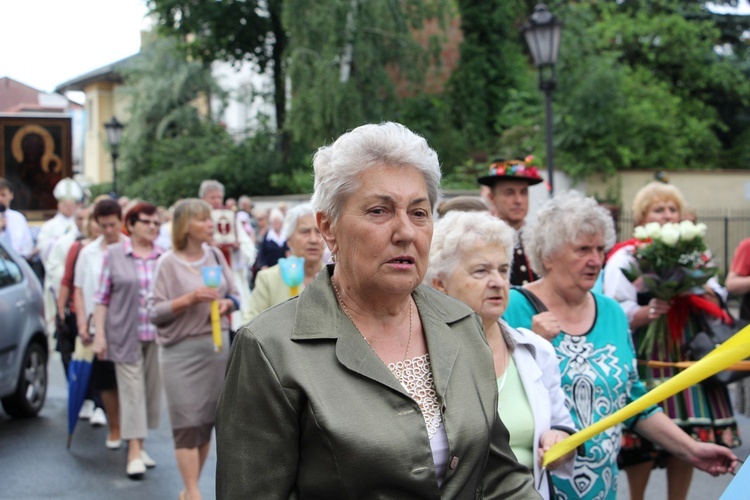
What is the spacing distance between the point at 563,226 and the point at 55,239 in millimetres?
10887

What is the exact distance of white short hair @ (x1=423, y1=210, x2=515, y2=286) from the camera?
151 inches

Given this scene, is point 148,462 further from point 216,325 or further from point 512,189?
point 512,189

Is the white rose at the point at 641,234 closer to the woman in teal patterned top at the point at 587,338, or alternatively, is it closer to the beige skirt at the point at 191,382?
the woman in teal patterned top at the point at 587,338

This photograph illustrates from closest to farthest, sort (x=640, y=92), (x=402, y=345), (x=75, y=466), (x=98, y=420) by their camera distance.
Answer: (x=402, y=345) < (x=75, y=466) < (x=98, y=420) < (x=640, y=92)

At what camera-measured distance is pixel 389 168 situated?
2.56 meters

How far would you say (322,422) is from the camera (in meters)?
2.31

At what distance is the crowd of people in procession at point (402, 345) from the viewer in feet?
7.78

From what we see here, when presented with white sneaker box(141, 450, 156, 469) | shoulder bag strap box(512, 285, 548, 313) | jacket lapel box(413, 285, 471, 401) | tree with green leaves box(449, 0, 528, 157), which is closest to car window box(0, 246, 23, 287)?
white sneaker box(141, 450, 156, 469)

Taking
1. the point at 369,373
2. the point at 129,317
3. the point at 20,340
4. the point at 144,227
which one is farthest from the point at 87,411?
the point at 369,373

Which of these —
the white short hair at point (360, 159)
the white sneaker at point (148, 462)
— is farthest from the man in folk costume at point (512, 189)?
the white short hair at point (360, 159)

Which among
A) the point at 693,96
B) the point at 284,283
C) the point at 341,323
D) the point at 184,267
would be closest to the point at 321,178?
the point at 341,323

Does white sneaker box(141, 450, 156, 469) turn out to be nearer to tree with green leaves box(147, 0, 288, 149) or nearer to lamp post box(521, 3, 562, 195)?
lamp post box(521, 3, 562, 195)

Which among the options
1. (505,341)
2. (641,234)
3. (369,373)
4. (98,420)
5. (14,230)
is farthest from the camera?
(14,230)

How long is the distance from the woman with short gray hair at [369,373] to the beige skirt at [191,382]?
3.78m
